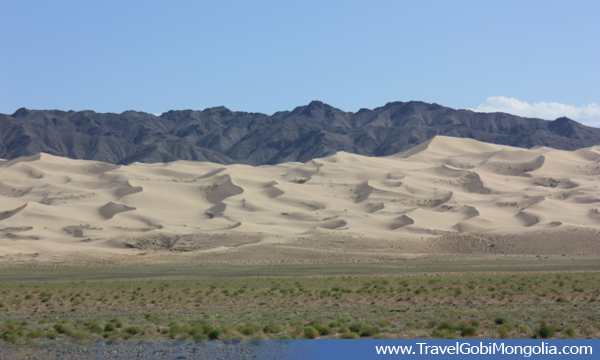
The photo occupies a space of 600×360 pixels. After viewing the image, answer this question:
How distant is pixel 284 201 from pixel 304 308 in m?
78.0

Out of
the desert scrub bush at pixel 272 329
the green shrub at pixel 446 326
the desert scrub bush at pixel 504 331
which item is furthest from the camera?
the desert scrub bush at pixel 272 329

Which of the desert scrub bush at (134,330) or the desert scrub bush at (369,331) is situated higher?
the desert scrub bush at (369,331)

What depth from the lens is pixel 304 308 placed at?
25.2 m

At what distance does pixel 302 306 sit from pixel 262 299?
3584 mm

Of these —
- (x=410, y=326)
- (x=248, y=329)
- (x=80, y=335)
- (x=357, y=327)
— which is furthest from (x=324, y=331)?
(x=80, y=335)

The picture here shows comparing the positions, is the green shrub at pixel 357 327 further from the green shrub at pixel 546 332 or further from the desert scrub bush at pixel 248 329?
the green shrub at pixel 546 332

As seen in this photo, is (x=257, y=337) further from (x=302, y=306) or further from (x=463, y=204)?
(x=463, y=204)

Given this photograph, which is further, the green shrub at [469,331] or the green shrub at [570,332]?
the green shrub at [469,331]

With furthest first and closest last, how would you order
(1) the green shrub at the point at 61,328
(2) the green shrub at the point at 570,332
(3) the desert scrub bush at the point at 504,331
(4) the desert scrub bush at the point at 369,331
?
(1) the green shrub at the point at 61,328 < (4) the desert scrub bush at the point at 369,331 < (3) the desert scrub bush at the point at 504,331 < (2) the green shrub at the point at 570,332

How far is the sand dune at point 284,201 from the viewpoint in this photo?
255ft

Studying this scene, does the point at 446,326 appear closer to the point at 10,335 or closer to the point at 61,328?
the point at 61,328

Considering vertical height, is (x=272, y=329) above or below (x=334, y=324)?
below

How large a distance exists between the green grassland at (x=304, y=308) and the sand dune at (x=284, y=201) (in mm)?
32712

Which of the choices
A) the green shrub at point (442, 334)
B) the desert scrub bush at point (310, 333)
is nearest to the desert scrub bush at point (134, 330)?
the desert scrub bush at point (310, 333)
